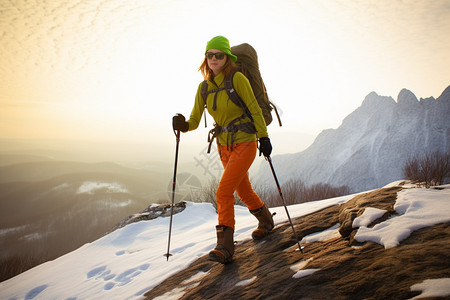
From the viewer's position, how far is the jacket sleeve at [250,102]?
3227 mm

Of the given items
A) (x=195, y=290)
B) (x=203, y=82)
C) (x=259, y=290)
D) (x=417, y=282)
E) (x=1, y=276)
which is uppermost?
(x=203, y=82)

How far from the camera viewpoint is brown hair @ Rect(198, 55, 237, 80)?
345 centimetres

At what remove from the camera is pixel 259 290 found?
2.15 meters

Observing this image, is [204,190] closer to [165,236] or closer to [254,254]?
[165,236]

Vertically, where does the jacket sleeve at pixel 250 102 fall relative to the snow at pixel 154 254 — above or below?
above

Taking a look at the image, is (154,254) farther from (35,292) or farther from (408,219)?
(408,219)

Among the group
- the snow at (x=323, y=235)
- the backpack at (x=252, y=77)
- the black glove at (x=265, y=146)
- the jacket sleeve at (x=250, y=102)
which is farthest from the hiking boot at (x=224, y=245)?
the backpack at (x=252, y=77)

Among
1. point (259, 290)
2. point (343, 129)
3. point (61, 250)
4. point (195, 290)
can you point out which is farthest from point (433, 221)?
point (61, 250)

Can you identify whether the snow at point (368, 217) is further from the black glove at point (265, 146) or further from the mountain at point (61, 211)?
the mountain at point (61, 211)

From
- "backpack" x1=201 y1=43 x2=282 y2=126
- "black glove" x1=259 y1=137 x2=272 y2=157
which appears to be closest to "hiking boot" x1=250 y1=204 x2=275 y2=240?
"black glove" x1=259 y1=137 x2=272 y2=157

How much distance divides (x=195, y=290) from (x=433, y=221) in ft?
8.61

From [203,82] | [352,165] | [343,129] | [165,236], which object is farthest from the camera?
[343,129]

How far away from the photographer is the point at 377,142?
49031mm

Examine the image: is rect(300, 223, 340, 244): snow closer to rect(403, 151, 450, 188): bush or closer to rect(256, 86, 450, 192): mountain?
rect(403, 151, 450, 188): bush
